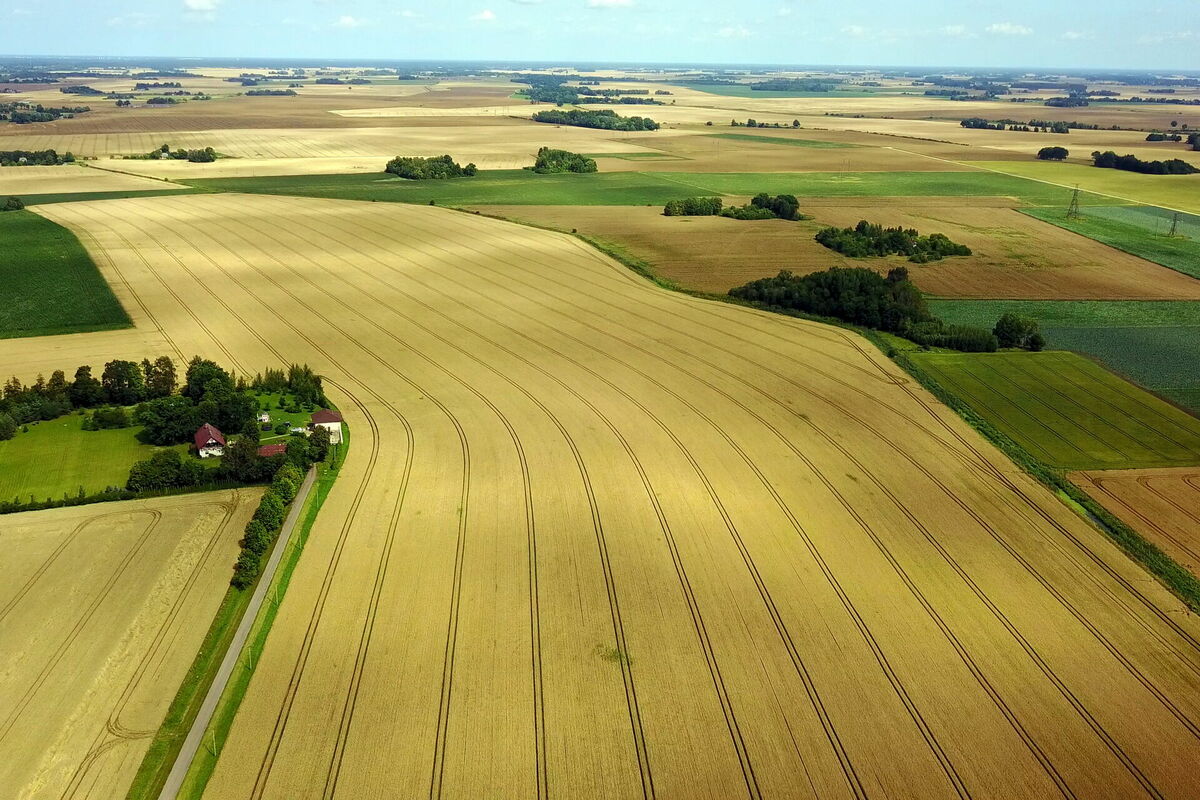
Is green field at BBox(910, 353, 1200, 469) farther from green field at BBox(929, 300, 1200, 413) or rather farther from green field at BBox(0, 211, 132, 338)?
green field at BBox(0, 211, 132, 338)

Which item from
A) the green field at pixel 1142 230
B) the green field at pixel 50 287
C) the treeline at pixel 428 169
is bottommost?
the green field at pixel 50 287

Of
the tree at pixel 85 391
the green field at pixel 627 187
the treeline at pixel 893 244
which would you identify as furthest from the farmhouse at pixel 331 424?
the green field at pixel 627 187

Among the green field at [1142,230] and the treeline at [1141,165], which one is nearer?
the green field at [1142,230]

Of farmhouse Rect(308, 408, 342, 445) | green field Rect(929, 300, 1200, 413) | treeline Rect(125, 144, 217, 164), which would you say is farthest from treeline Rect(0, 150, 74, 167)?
green field Rect(929, 300, 1200, 413)

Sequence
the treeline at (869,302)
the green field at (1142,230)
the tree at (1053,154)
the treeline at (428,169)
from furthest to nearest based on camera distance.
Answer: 1. the tree at (1053,154)
2. the treeline at (428,169)
3. the green field at (1142,230)
4. the treeline at (869,302)

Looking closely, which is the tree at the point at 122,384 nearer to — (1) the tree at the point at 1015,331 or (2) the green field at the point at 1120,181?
(1) the tree at the point at 1015,331

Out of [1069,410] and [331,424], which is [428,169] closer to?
[331,424]
